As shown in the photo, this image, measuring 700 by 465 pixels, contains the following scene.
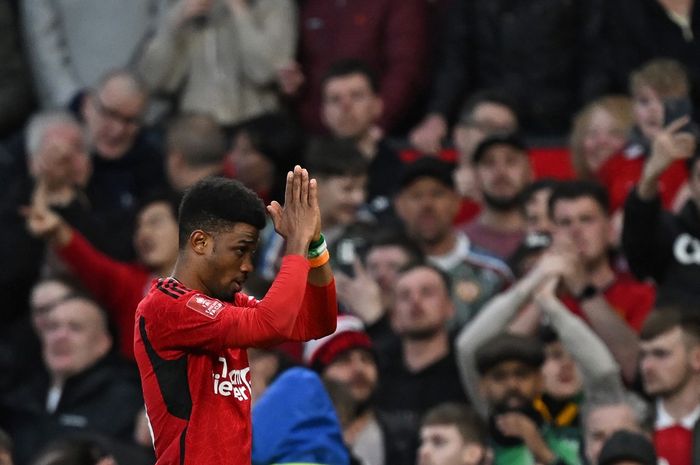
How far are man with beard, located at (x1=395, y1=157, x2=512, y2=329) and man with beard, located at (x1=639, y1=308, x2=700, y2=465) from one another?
4.31ft

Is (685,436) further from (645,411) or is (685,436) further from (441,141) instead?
(441,141)

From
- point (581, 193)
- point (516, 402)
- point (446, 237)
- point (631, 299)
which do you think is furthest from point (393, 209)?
point (516, 402)

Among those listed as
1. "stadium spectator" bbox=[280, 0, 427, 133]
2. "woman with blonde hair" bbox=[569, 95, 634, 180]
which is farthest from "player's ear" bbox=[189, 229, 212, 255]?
"stadium spectator" bbox=[280, 0, 427, 133]

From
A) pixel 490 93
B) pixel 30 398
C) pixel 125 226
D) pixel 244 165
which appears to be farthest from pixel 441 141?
pixel 30 398

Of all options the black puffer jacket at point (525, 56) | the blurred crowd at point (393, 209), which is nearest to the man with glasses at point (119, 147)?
the blurred crowd at point (393, 209)

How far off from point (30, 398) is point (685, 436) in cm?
339

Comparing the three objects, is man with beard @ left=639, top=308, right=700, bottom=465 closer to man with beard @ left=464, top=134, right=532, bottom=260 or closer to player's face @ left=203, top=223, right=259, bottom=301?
man with beard @ left=464, top=134, right=532, bottom=260

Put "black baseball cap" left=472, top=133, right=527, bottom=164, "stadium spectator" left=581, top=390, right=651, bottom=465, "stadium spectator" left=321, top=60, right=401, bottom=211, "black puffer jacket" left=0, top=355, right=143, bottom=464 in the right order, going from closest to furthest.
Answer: "stadium spectator" left=581, top=390, right=651, bottom=465 < "black puffer jacket" left=0, top=355, right=143, bottom=464 < "black baseball cap" left=472, top=133, right=527, bottom=164 < "stadium spectator" left=321, top=60, right=401, bottom=211

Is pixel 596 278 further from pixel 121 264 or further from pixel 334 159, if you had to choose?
pixel 121 264

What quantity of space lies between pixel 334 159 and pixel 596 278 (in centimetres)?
176

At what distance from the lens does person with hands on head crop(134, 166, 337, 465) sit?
16.1ft

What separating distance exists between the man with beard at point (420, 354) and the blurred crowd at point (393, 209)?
0.04 ft

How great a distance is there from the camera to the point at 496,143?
31.8ft

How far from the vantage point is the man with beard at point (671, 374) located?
7.75m
